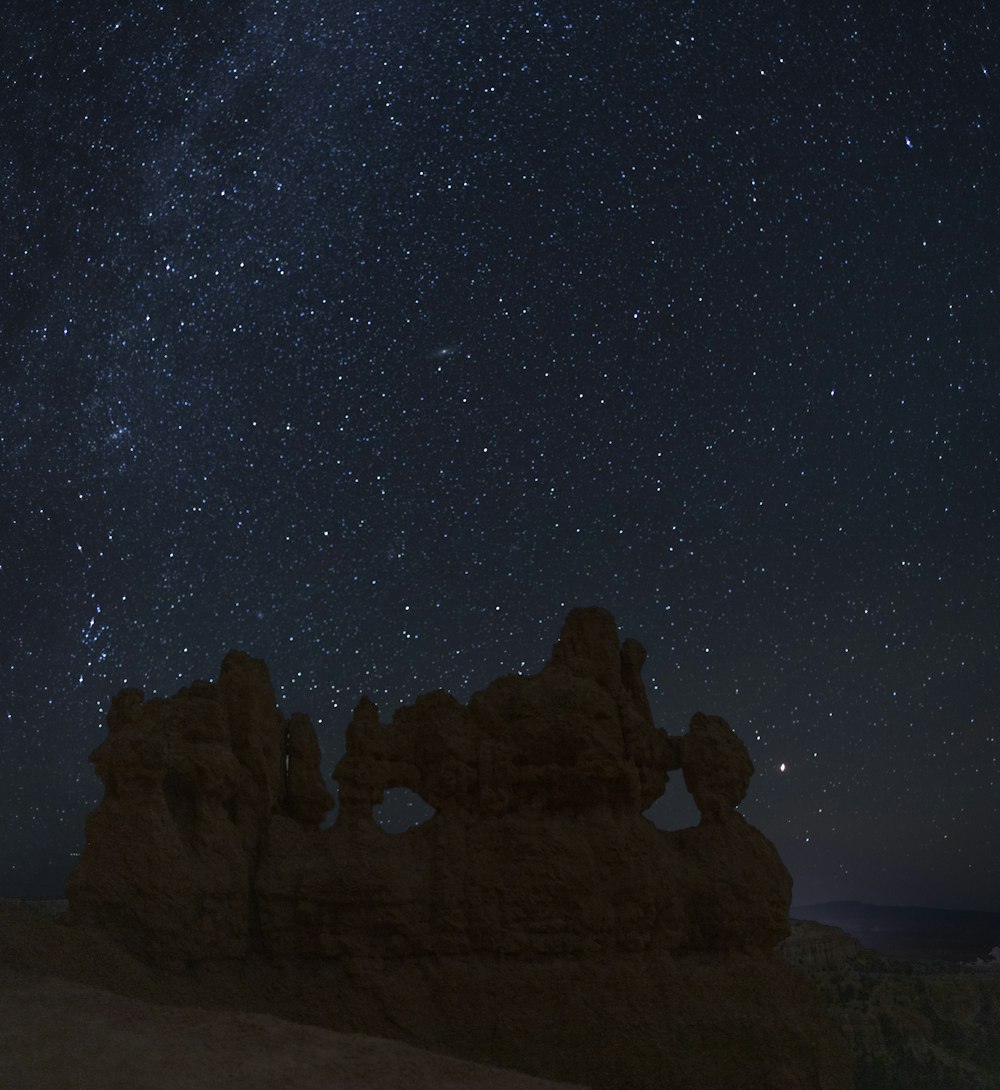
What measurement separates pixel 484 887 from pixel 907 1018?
124ft

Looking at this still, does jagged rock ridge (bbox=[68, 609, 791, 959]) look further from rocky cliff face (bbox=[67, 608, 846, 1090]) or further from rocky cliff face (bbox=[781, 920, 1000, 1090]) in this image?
rocky cliff face (bbox=[781, 920, 1000, 1090])

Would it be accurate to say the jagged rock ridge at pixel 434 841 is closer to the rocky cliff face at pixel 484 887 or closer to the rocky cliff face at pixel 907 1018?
the rocky cliff face at pixel 484 887

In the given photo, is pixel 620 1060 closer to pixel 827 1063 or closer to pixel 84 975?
pixel 827 1063

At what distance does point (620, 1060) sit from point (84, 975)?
26.8 feet

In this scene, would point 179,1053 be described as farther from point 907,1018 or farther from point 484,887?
point 907,1018

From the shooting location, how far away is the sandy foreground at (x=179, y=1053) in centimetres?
1071

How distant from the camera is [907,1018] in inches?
1891

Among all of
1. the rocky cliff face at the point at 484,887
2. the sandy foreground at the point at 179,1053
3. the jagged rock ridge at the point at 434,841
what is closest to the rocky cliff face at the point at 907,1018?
the rocky cliff face at the point at 484,887

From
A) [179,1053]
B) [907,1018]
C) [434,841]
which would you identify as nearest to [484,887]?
[434,841]

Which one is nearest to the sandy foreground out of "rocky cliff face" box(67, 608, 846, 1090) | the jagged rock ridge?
the jagged rock ridge

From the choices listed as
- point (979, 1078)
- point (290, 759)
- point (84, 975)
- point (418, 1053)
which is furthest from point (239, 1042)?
point (979, 1078)

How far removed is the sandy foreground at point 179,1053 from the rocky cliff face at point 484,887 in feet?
15.4

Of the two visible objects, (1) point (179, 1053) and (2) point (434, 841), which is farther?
(2) point (434, 841)

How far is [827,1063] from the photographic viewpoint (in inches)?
737
